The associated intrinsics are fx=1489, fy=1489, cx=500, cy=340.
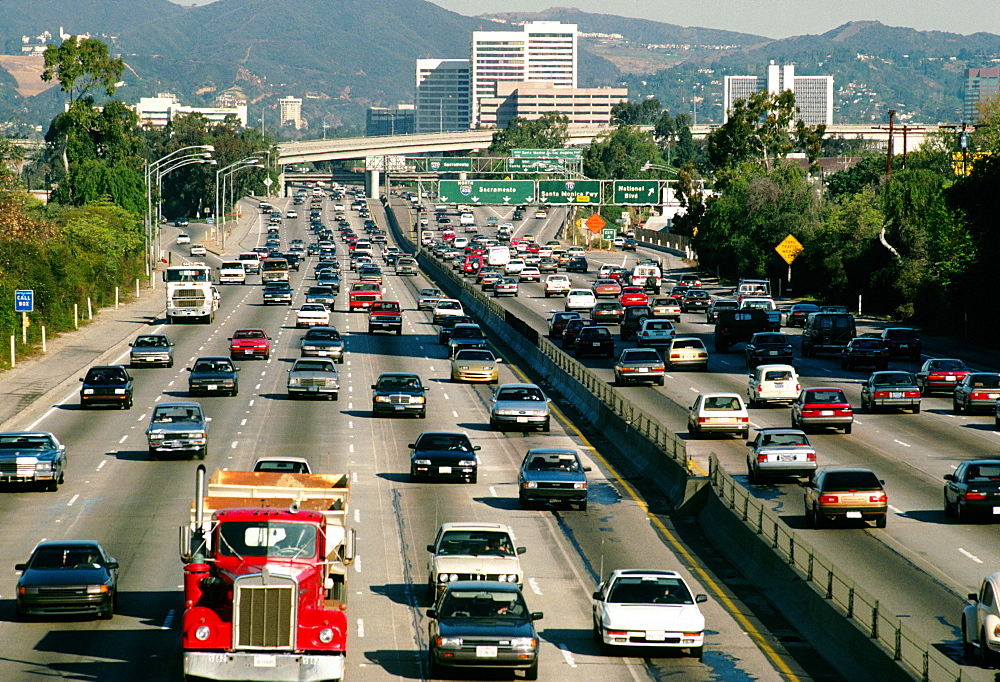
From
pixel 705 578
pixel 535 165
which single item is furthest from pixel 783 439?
pixel 535 165

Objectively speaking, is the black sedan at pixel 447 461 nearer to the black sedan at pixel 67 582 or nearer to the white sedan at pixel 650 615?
the black sedan at pixel 67 582

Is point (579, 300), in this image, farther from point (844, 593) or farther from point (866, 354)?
point (844, 593)

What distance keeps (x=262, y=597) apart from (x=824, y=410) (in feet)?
100

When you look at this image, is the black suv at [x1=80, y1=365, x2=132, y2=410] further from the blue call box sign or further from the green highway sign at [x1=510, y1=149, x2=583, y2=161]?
the green highway sign at [x1=510, y1=149, x2=583, y2=161]

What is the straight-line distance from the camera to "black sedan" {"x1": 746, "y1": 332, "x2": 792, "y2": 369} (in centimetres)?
6288

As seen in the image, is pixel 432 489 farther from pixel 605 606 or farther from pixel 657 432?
pixel 605 606

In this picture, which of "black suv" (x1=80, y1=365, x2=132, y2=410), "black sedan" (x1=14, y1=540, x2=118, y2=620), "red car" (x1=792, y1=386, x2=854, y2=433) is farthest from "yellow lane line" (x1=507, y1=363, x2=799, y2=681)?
"black suv" (x1=80, y1=365, x2=132, y2=410)

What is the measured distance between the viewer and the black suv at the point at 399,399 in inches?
1997

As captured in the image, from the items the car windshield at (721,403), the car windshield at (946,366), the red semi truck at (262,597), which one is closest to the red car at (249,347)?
the car windshield at (721,403)

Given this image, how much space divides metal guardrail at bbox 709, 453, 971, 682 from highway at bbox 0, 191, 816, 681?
1196 mm

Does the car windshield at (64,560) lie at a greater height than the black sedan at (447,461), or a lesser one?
greater

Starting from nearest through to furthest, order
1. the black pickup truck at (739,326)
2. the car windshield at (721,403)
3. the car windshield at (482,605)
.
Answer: the car windshield at (482,605)
the car windshield at (721,403)
the black pickup truck at (739,326)

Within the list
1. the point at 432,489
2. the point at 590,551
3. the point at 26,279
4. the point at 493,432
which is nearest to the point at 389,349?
the point at 26,279

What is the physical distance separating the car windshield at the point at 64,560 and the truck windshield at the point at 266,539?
5.98m
